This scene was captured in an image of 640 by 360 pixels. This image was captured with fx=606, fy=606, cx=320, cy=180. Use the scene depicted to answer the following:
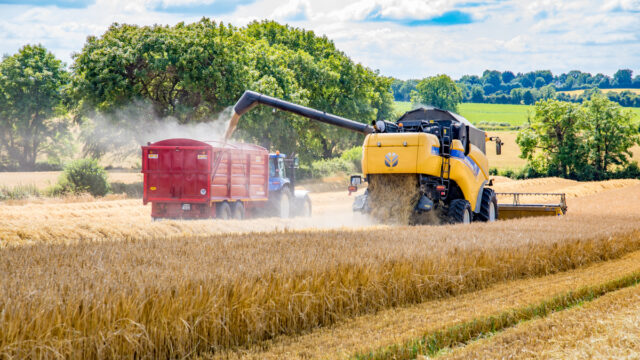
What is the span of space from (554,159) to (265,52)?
30.5m

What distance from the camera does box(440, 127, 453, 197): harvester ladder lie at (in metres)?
15.9

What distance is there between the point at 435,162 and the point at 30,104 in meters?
51.7

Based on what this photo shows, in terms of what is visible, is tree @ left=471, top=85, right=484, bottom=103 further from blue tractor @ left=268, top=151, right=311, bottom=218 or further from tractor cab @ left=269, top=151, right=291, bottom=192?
tractor cab @ left=269, top=151, right=291, bottom=192

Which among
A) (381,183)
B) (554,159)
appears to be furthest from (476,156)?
(554,159)

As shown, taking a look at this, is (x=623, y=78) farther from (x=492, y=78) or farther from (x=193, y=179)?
(x=193, y=179)

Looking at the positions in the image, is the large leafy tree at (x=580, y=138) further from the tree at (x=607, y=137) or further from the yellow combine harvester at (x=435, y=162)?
the yellow combine harvester at (x=435, y=162)

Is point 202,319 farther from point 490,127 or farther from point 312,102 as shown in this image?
point 490,127

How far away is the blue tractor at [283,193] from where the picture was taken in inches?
824

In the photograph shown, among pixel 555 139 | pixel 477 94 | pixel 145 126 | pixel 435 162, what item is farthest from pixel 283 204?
pixel 477 94

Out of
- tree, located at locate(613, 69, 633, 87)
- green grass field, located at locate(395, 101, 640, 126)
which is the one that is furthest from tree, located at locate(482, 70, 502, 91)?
tree, located at locate(613, 69, 633, 87)

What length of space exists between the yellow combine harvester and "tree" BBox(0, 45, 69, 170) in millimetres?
48352

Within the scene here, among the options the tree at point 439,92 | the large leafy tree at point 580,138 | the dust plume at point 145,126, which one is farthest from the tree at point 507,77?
the dust plume at point 145,126

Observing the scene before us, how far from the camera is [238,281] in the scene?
6125 millimetres

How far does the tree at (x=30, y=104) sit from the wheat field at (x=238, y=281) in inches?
1990
